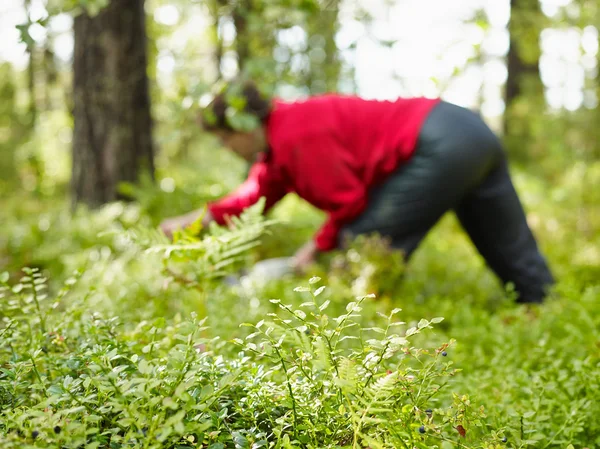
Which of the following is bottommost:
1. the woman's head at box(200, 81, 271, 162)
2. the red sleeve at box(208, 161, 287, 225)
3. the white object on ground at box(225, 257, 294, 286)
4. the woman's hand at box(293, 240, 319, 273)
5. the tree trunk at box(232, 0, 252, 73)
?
the white object on ground at box(225, 257, 294, 286)

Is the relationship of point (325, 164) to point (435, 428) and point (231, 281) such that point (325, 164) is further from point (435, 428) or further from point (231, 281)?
point (435, 428)

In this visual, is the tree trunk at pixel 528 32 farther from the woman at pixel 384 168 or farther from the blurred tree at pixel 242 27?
the woman at pixel 384 168

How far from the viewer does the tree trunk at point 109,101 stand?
17.8 ft

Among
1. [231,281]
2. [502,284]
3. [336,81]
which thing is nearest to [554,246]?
[502,284]

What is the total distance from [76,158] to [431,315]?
4076 mm

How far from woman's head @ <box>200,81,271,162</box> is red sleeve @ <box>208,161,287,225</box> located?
16cm

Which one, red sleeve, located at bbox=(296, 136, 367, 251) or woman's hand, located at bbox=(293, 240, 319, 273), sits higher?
red sleeve, located at bbox=(296, 136, 367, 251)

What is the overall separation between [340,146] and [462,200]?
1000mm

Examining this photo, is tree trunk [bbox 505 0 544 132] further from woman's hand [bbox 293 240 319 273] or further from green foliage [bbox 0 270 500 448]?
green foliage [bbox 0 270 500 448]

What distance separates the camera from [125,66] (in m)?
5.55

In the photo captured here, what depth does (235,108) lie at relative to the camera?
3.50 metres

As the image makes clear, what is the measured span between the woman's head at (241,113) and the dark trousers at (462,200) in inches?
34.8

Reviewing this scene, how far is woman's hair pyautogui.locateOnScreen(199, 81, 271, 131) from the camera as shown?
141 inches

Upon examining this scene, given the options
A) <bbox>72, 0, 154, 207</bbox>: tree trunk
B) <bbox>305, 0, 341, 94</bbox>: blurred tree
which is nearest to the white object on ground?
<bbox>305, 0, 341, 94</bbox>: blurred tree
